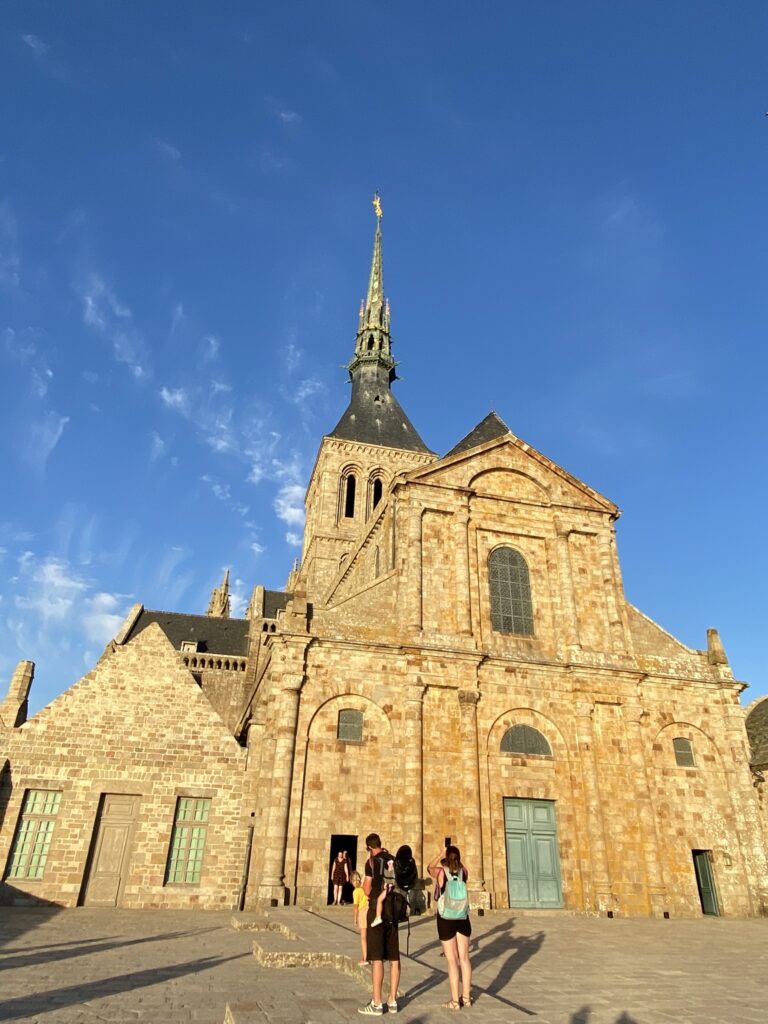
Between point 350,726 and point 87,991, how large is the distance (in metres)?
11.4

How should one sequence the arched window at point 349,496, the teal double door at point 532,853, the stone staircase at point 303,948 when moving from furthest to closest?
the arched window at point 349,496, the teal double door at point 532,853, the stone staircase at point 303,948

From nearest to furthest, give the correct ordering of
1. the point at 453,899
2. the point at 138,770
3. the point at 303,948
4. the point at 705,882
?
1. the point at 453,899
2. the point at 303,948
3. the point at 138,770
4. the point at 705,882

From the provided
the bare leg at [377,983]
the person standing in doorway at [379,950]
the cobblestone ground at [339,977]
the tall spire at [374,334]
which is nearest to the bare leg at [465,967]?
the cobblestone ground at [339,977]

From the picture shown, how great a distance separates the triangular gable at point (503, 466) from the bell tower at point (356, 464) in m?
18.3

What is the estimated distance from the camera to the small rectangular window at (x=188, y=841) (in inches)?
645

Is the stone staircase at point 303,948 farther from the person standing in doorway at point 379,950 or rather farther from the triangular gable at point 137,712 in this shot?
the triangular gable at point 137,712

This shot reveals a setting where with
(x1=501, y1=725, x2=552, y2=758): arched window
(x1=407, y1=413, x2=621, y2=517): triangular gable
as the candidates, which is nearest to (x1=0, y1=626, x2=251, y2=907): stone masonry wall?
(x1=501, y1=725, x2=552, y2=758): arched window

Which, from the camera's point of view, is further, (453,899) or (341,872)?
(341,872)

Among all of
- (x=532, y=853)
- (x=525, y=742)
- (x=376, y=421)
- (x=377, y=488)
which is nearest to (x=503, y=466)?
(x=525, y=742)

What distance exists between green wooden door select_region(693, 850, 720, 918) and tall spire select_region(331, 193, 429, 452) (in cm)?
3446

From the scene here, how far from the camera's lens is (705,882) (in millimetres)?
18797

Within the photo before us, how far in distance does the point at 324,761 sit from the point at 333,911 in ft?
11.1

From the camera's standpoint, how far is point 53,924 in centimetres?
1252

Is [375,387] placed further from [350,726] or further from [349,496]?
[350,726]
